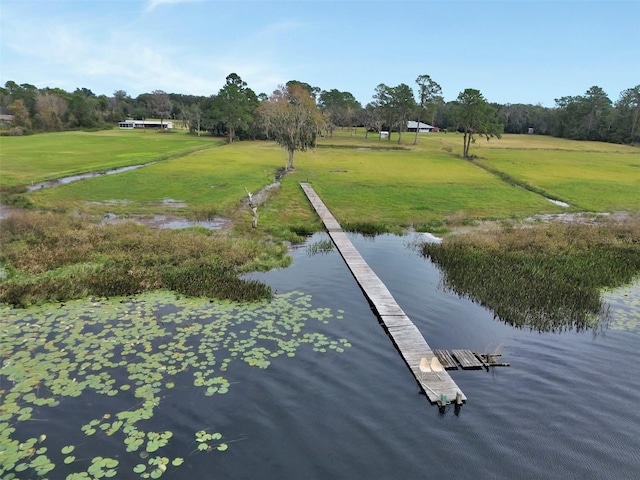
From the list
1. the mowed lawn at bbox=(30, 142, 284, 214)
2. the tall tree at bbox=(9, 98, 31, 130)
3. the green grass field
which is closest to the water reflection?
the green grass field

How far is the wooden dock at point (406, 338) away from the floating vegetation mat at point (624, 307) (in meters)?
7.11

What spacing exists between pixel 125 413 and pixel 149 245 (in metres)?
12.2

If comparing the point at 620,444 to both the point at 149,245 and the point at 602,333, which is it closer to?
the point at 602,333

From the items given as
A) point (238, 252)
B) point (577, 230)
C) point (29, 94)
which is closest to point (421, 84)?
point (577, 230)

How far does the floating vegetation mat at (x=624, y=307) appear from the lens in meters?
14.7

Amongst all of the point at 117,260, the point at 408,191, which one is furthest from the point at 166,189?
the point at 408,191

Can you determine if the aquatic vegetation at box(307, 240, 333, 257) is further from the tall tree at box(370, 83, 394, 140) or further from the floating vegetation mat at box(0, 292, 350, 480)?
the tall tree at box(370, 83, 394, 140)

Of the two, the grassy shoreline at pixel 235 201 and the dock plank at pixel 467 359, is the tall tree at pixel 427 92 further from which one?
the dock plank at pixel 467 359

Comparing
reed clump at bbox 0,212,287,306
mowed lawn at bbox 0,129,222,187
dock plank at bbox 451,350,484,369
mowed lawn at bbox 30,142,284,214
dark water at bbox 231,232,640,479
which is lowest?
dark water at bbox 231,232,640,479

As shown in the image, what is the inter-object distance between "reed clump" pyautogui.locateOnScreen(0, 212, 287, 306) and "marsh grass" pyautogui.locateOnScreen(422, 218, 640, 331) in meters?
8.46

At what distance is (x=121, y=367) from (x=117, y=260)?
339 inches

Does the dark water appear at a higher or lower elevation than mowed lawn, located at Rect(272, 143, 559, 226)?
lower

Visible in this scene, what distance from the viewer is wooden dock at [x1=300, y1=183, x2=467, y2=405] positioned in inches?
421

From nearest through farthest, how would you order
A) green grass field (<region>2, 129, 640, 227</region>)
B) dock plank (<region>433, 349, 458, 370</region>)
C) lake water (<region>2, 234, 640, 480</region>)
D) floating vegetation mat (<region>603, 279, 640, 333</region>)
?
lake water (<region>2, 234, 640, 480</region>)
dock plank (<region>433, 349, 458, 370</region>)
floating vegetation mat (<region>603, 279, 640, 333</region>)
green grass field (<region>2, 129, 640, 227</region>)
